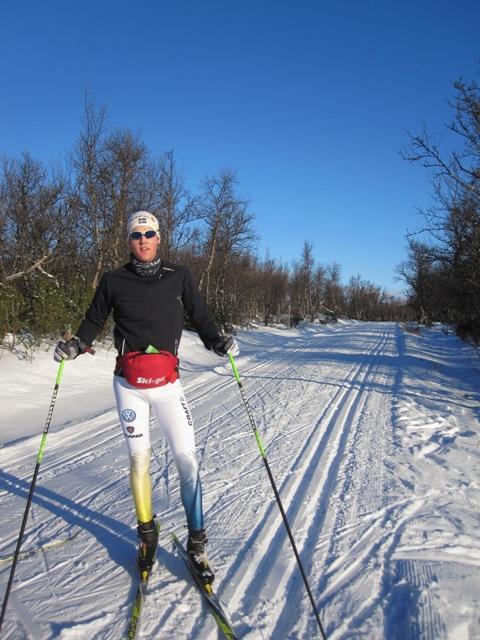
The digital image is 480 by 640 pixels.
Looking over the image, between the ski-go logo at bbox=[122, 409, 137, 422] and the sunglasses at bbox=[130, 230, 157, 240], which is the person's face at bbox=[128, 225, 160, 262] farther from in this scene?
the ski-go logo at bbox=[122, 409, 137, 422]

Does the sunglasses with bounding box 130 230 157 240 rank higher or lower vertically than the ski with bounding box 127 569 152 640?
higher

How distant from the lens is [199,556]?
2768 mm

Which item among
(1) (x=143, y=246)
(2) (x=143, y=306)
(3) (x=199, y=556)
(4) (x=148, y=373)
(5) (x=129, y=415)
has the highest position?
(1) (x=143, y=246)

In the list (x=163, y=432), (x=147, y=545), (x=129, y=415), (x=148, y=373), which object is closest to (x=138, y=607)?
(x=147, y=545)

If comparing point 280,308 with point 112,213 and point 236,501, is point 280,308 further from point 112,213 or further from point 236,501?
point 236,501

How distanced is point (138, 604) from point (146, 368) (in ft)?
4.63

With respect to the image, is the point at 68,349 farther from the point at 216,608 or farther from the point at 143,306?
the point at 216,608

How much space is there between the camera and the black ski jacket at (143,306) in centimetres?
278

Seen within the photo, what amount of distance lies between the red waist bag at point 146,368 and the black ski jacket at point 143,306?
7 centimetres

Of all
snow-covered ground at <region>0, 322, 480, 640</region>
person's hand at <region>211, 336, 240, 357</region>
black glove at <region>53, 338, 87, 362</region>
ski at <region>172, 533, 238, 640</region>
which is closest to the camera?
ski at <region>172, 533, 238, 640</region>

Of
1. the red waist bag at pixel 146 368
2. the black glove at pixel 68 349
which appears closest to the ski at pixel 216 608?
the red waist bag at pixel 146 368

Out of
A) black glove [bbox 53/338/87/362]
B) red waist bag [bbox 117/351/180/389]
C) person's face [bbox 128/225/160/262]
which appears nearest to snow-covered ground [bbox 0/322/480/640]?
red waist bag [bbox 117/351/180/389]

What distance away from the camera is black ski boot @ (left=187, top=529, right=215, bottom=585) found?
2.67 m

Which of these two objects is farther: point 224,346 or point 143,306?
point 224,346
